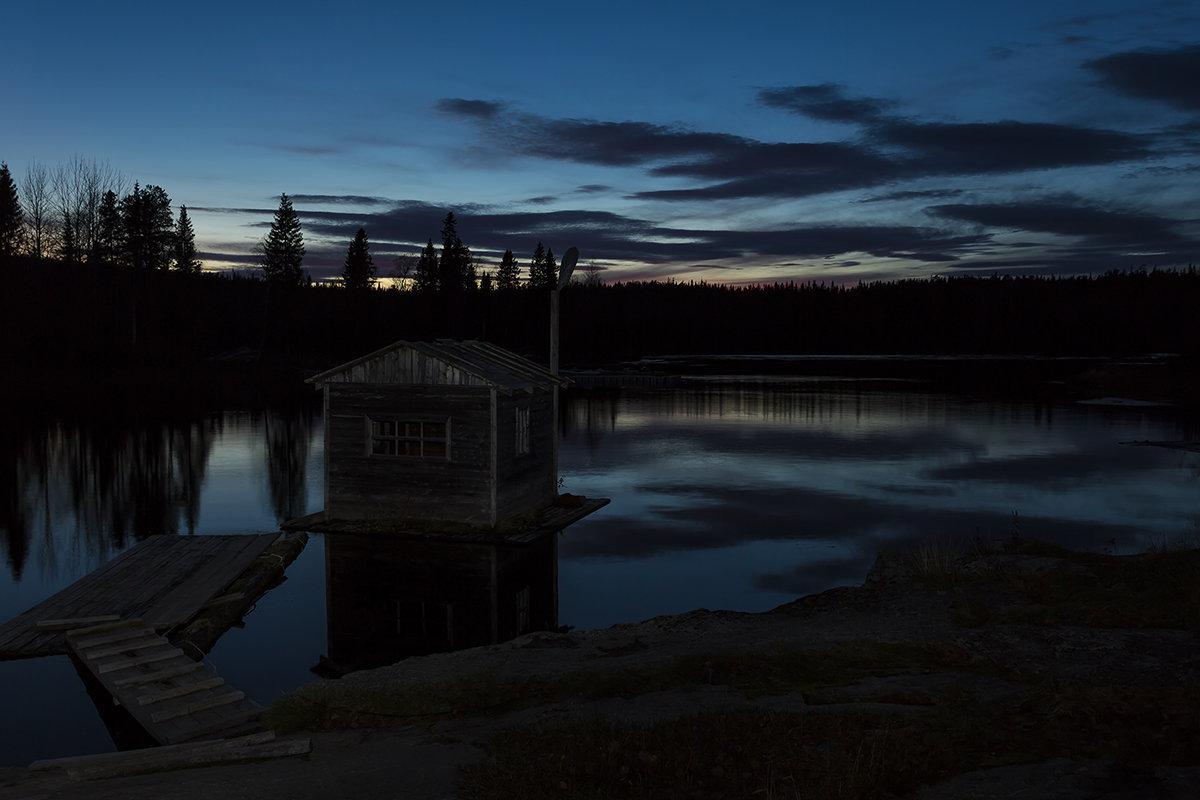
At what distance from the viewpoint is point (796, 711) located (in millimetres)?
9320

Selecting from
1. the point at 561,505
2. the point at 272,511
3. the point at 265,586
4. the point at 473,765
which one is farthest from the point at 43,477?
the point at 473,765

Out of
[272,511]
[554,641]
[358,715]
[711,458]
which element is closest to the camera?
[358,715]

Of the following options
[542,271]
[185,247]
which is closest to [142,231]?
[185,247]

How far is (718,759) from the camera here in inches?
316

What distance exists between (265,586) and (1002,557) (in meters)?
16.2

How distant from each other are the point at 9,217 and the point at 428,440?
9438cm

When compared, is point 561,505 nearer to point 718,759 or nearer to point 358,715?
point 358,715

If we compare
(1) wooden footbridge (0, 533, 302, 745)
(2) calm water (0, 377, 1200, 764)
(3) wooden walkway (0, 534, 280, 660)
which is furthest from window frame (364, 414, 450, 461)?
(3) wooden walkway (0, 534, 280, 660)

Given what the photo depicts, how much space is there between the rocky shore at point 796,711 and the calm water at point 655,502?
371cm

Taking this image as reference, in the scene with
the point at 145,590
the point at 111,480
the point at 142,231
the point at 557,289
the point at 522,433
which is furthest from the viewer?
the point at 142,231

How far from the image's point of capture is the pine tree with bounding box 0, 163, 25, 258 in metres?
89.4

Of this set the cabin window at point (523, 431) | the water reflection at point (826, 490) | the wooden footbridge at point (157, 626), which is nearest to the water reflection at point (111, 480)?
the wooden footbridge at point (157, 626)

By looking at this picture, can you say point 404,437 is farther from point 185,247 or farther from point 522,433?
point 185,247

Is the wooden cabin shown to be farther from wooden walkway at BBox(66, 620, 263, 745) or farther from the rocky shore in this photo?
wooden walkway at BBox(66, 620, 263, 745)
